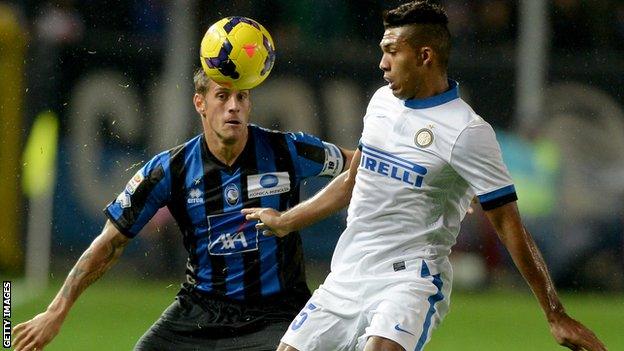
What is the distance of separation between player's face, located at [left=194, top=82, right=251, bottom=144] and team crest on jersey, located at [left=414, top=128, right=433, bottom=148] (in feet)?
3.94

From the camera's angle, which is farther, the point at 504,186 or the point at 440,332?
the point at 440,332

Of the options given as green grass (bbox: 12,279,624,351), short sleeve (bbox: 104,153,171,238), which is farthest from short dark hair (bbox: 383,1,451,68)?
green grass (bbox: 12,279,624,351)

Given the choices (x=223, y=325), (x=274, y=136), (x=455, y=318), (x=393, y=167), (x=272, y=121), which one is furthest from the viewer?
(x=272, y=121)

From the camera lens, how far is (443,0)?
50.4ft

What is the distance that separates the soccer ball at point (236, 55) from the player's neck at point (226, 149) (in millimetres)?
269

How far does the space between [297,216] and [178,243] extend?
26.8 feet

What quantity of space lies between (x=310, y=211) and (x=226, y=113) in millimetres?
1000

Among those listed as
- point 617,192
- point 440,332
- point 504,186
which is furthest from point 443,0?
point 504,186

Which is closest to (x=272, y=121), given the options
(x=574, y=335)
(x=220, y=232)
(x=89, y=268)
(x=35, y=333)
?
(x=220, y=232)

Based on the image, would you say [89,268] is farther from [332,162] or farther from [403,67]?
[403,67]

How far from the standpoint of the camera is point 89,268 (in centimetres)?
655

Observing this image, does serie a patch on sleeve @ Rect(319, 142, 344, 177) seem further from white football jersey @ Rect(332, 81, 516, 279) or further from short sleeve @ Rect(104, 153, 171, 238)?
white football jersey @ Rect(332, 81, 516, 279)

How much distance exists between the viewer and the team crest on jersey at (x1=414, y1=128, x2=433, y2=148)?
18.7 feet

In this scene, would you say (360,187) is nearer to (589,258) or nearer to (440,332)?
(440,332)
